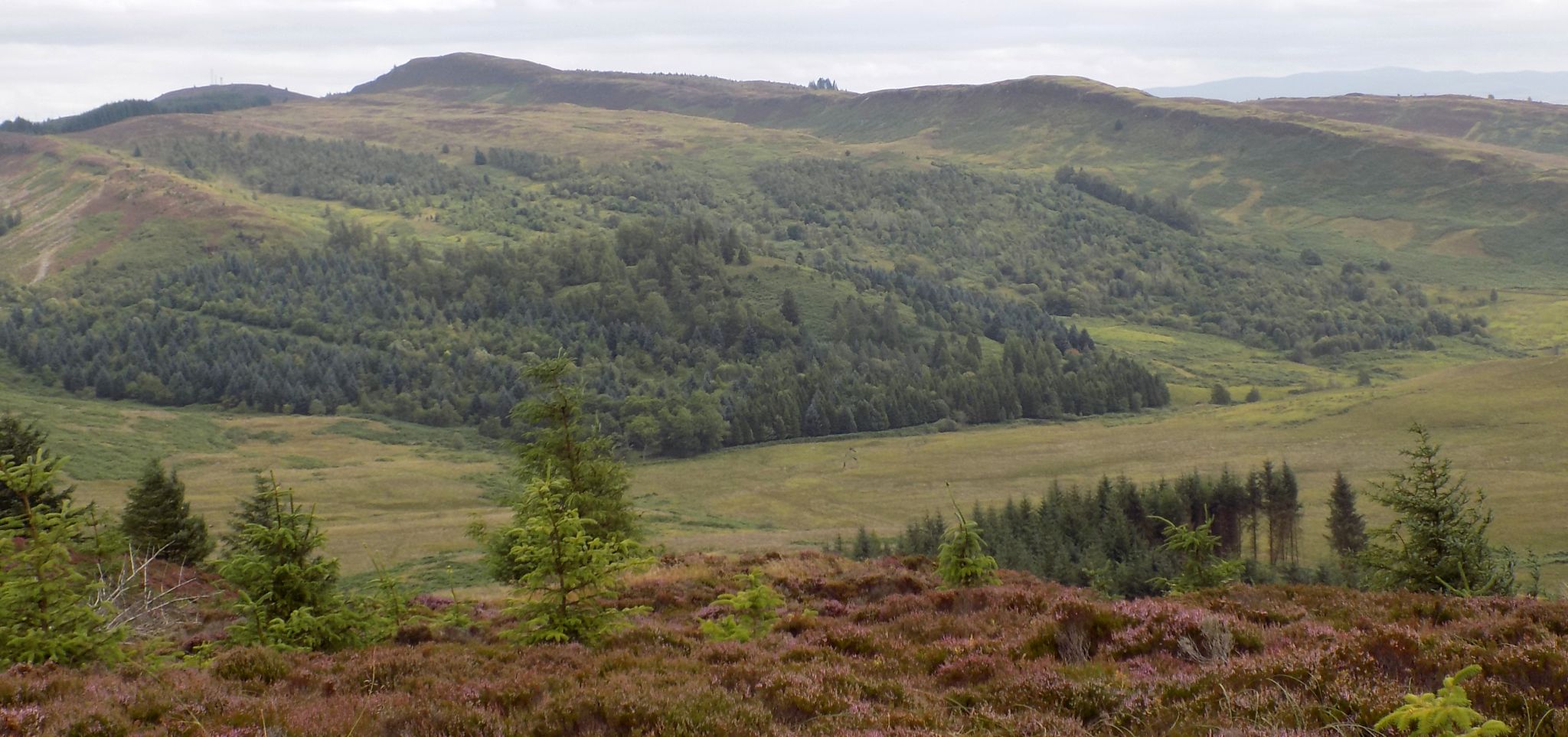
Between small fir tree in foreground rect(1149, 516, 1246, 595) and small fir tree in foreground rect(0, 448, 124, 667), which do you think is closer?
small fir tree in foreground rect(0, 448, 124, 667)

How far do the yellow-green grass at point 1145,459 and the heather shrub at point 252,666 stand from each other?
34212 mm

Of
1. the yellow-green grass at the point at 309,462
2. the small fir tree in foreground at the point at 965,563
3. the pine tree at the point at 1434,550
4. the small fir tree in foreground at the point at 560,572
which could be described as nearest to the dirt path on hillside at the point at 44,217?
the yellow-green grass at the point at 309,462

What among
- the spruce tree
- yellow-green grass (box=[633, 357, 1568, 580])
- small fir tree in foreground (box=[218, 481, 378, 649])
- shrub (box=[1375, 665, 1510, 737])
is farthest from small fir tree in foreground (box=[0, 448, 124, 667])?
yellow-green grass (box=[633, 357, 1568, 580])

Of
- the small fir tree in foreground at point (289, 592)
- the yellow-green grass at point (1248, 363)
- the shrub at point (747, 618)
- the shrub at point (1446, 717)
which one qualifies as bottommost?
the yellow-green grass at point (1248, 363)

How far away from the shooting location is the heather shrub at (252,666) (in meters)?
10.9

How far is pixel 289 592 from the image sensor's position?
1404 centimetres

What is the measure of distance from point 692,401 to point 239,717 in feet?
313

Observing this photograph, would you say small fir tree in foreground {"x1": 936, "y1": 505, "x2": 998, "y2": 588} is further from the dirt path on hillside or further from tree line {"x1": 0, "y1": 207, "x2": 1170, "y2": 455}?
the dirt path on hillside

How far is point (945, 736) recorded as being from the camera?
7.58 m

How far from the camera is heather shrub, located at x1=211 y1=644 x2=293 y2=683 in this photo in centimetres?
1094

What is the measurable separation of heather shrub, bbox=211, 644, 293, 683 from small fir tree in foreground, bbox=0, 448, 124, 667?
44.7 inches

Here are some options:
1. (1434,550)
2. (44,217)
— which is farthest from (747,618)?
(44,217)

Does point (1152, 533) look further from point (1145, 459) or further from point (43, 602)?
point (43, 602)

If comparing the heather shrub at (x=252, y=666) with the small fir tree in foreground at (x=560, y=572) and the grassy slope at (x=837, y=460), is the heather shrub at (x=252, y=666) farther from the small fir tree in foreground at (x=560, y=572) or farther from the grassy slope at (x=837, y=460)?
the grassy slope at (x=837, y=460)
